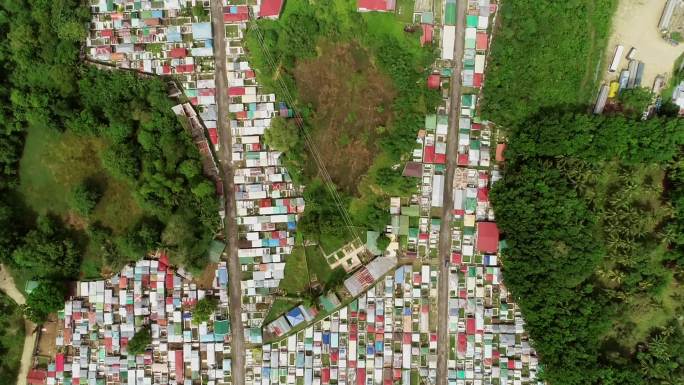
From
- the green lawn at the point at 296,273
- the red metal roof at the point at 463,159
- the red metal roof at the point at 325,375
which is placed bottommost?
the red metal roof at the point at 325,375

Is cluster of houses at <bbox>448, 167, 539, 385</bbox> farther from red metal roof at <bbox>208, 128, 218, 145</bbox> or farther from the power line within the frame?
red metal roof at <bbox>208, 128, 218, 145</bbox>

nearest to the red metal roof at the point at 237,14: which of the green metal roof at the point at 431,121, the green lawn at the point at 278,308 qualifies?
the green metal roof at the point at 431,121

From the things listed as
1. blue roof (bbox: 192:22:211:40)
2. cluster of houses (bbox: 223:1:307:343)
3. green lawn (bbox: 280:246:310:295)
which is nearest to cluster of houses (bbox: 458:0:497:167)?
cluster of houses (bbox: 223:1:307:343)

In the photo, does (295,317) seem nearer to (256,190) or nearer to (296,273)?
(296,273)

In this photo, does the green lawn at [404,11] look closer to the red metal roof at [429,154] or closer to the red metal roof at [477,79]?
the red metal roof at [477,79]

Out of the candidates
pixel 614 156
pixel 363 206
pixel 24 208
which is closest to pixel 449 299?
pixel 363 206

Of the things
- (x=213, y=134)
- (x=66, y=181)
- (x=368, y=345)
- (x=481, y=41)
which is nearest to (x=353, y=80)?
(x=481, y=41)
